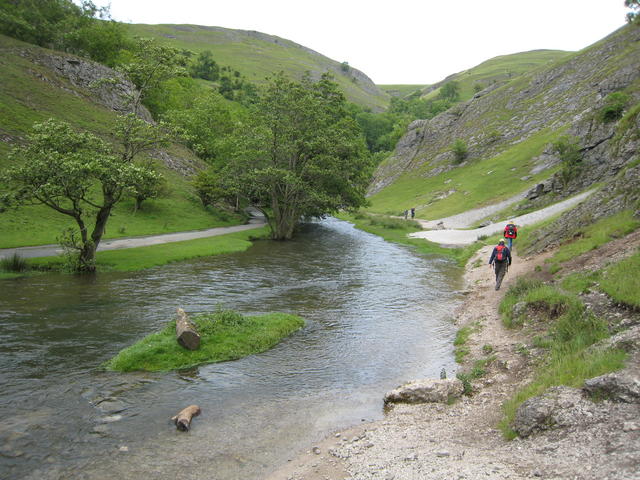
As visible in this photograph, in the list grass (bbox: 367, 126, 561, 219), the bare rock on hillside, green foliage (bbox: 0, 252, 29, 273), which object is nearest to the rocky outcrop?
green foliage (bbox: 0, 252, 29, 273)

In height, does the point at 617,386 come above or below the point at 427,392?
above

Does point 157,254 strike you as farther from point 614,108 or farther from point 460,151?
point 460,151

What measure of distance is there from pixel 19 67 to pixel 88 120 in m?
14.3

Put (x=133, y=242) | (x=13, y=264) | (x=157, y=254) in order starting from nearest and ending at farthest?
(x=13, y=264) < (x=157, y=254) < (x=133, y=242)

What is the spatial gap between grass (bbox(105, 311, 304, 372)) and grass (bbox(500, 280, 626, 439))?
32.3ft

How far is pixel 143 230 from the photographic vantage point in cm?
4872

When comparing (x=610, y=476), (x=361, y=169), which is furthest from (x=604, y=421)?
(x=361, y=169)

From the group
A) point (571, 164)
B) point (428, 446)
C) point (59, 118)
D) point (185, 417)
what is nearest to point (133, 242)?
point (185, 417)

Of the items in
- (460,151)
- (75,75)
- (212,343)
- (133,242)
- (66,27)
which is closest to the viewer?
(212,343)

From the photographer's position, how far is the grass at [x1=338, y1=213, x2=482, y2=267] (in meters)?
41.0

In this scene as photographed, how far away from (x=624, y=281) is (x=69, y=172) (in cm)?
2906

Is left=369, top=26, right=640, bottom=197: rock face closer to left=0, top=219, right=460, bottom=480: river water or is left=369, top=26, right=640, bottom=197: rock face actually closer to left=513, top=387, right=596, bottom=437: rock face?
left=0, top=219, right=460, bottom=480: river water

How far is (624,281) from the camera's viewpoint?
48.9 ft

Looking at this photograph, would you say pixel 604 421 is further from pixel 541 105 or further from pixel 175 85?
pixel 175 85
